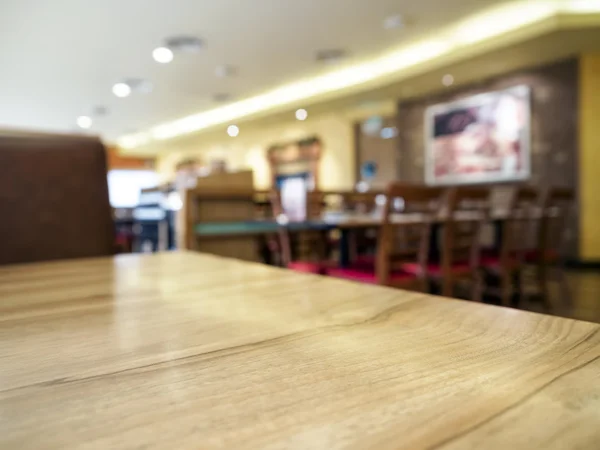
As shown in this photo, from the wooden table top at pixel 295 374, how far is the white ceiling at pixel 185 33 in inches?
172

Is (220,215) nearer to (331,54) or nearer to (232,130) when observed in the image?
(331,54)

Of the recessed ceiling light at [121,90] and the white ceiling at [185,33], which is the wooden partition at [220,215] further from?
the recessed ceiling light at [121,90]

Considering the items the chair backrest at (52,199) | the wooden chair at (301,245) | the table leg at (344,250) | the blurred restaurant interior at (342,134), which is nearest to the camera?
the chair backrest at (52,199)

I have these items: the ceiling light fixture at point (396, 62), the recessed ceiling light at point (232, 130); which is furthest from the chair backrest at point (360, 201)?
the recessed ceiling light at point (232, 130)

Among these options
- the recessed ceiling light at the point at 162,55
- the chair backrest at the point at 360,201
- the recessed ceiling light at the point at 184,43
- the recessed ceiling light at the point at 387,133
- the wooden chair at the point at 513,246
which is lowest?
the wooden chair at the point at 513,246

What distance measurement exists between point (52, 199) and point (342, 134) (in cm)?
848

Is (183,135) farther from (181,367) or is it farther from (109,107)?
(181,367)

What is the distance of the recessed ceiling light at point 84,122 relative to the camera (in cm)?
933

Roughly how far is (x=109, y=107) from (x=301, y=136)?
392 cm

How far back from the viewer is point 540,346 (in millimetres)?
285

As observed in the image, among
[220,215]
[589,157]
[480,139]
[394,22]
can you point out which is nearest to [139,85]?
[394,22]

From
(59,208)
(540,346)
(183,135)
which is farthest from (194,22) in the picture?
(183,135)

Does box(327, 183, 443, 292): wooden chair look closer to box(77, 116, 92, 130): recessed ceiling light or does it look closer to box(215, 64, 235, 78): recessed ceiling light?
box(215, 64, 235, 78): recessed ceiling light

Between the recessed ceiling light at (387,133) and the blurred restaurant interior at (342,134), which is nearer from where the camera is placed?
the blurred restaurant interior at (342,134)
